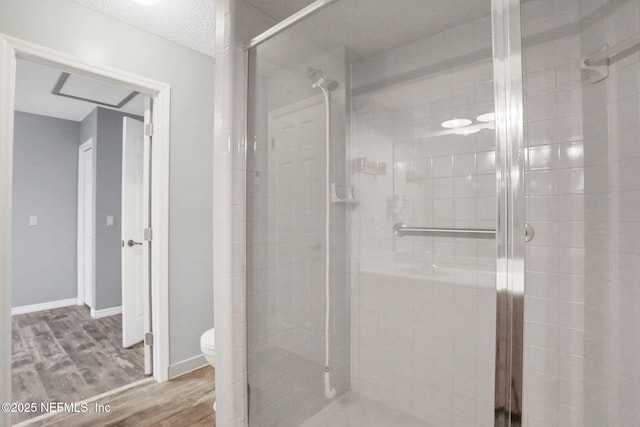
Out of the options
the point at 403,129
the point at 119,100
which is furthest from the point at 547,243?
the point at 119,100

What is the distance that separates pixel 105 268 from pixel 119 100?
1.95 meters

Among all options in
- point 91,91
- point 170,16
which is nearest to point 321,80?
point 170,16

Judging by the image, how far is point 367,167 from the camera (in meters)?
1.29

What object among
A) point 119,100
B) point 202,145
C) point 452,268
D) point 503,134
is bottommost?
point 452,268

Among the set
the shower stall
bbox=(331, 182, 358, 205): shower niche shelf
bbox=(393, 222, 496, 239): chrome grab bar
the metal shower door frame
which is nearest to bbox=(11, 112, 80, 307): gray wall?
the shower stall

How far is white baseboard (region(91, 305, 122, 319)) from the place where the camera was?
12.0ft

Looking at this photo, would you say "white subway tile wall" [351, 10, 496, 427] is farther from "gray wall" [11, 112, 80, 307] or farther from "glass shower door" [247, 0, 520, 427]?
"gray wall" [11, 112, 80, 307]

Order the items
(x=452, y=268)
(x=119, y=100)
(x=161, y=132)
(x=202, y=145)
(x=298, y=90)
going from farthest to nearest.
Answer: (x=119, y=100) < (x=202, y=145) < (x=161, y=132) < (x=298, y=90) < (x=452, y=268)

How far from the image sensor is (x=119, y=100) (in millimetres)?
3529

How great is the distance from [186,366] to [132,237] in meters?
1.38

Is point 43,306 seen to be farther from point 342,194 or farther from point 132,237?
point 342,194

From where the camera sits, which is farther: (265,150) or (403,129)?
(265,150)

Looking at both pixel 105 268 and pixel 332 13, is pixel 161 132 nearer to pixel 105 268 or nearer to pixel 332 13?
pixel 332 13

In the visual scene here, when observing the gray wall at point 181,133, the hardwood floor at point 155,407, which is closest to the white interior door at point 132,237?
the gray wall at point 181,133
